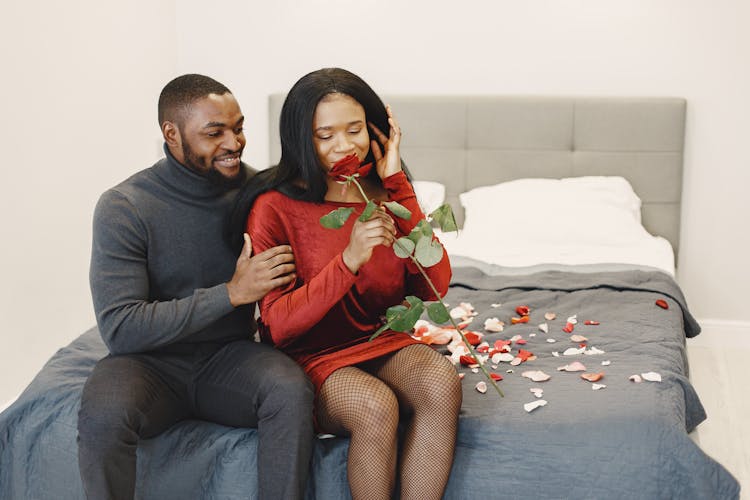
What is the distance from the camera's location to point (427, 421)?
1.88m

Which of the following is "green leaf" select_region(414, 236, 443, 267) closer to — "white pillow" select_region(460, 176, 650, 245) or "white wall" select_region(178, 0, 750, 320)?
"white pillow" select_region(460, 176, 650, 245)

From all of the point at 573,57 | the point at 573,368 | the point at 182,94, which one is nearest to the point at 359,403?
the point at 573,368

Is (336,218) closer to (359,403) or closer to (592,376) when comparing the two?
(359,403)

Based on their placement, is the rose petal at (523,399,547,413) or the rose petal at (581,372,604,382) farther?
the rose petal at (581,372,604,382)

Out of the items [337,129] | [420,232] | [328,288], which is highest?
[337,129]

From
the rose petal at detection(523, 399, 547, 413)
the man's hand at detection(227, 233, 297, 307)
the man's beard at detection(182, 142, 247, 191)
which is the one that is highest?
the man's beard at detection(182, 142, 247, 191)

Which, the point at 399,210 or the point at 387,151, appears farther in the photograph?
the point at 387,151

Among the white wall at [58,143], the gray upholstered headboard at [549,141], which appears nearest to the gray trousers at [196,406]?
the white wall at [58,143]

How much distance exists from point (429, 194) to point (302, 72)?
2.74ft

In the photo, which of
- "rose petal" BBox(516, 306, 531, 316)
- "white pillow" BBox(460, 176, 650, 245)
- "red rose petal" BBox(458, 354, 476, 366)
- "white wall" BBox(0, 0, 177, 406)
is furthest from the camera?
"white pillow" BBox(460, 176, 650, 245)

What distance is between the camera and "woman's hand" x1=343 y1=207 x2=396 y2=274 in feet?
6.29

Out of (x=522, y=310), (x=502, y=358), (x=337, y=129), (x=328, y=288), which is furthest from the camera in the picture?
(x=522, y=310)

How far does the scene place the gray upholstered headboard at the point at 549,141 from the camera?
3.71 m

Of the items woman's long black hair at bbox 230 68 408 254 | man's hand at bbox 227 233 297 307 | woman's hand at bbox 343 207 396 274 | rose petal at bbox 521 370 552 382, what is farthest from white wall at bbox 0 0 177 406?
rose petal at bbox 521 370 552 382
